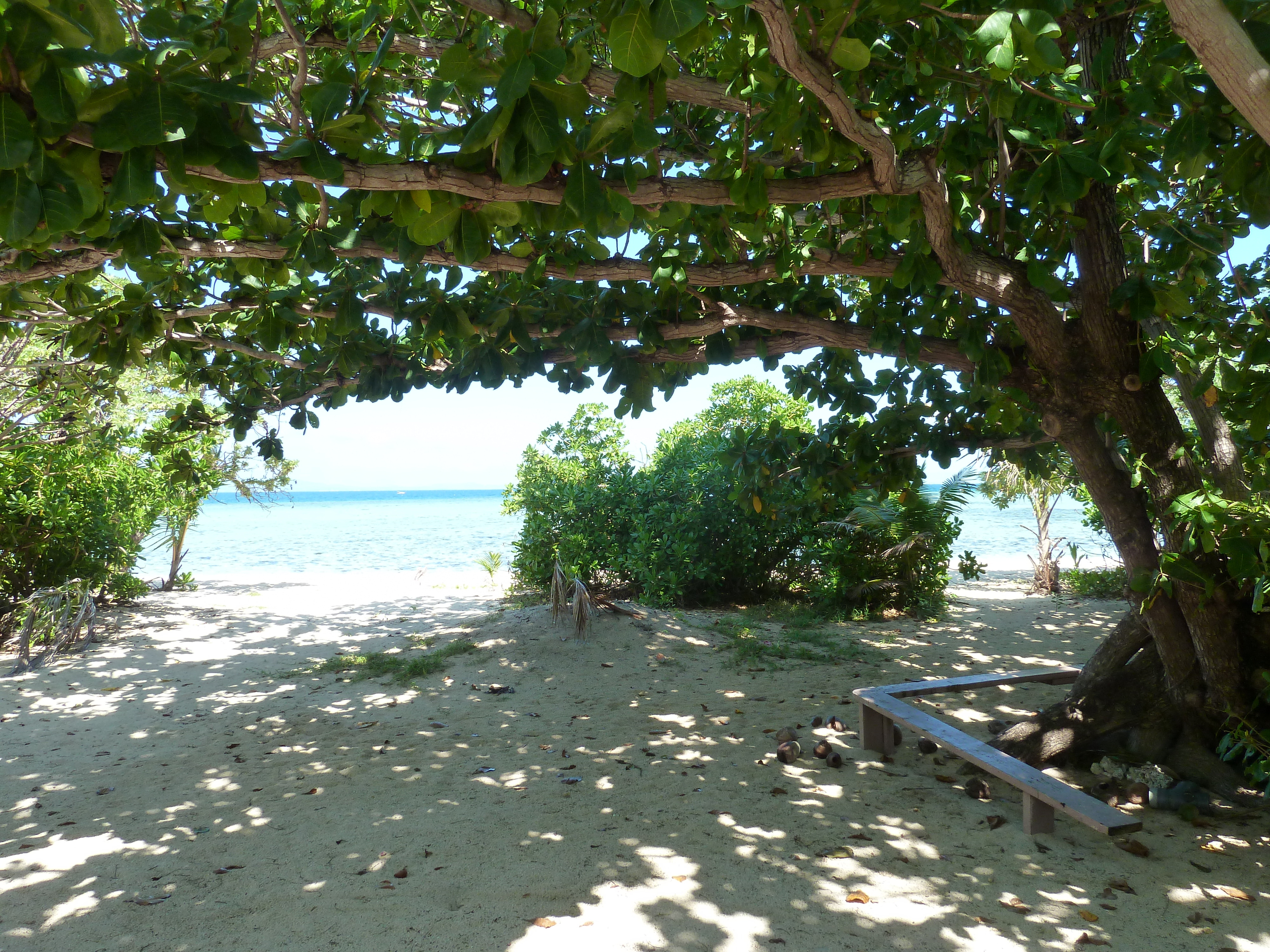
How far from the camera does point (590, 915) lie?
9.79 ft

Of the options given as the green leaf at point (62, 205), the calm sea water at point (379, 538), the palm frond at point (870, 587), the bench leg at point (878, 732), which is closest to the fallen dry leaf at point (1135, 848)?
the bench leg at point (878, 732)

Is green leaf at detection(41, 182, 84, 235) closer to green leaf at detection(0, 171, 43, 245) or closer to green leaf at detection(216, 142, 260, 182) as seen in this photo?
green leaf at detection(0, 171, 43, 245)

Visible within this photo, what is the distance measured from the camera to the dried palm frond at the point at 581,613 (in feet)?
25.5

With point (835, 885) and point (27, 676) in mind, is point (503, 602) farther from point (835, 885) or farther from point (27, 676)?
point (835, 885)

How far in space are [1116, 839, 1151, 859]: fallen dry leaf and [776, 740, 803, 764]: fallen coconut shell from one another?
1700 mm

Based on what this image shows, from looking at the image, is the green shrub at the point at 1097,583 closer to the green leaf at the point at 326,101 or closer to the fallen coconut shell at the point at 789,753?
the fallen coconut shell at the point at 789,753

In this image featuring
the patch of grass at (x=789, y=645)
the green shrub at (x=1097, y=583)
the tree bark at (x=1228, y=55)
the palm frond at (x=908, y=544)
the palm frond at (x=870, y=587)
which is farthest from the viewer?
the green shrub at (x=1097, y=583)

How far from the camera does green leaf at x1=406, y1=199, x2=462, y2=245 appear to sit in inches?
94.1

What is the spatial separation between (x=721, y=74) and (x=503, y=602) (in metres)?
8.83

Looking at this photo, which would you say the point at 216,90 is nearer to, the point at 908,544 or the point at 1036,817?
the point at 1036,817

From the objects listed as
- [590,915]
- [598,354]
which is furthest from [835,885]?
[598,354]

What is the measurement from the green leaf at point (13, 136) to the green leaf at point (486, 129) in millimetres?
933

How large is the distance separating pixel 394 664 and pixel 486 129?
6.43m

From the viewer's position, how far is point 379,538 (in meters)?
41.5
